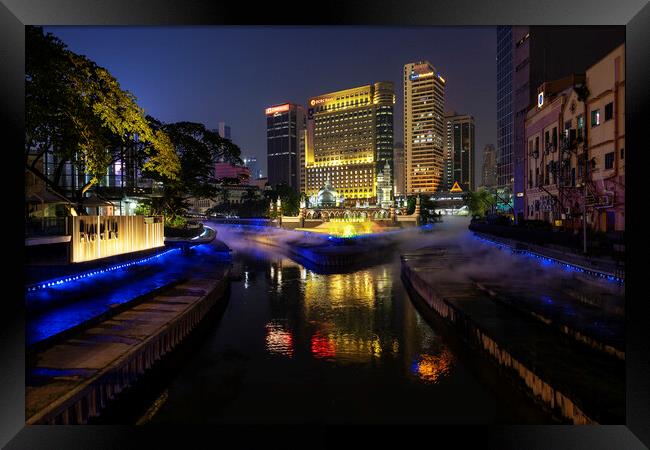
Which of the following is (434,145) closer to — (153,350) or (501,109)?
(501,109)

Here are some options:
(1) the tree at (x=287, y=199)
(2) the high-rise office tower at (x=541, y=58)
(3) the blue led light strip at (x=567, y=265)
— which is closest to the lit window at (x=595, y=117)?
(3) the blue led light strip at (x=567, y=265)

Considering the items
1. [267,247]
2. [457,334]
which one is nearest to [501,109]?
[267,247]

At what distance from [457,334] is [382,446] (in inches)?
338

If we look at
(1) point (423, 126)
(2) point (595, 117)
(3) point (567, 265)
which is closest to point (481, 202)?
(2) point (595, 117)

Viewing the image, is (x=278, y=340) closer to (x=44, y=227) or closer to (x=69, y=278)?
(x=69, y=278)

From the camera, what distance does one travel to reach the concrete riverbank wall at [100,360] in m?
7.09

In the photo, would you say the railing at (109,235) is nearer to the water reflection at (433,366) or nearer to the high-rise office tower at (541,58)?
the water reflection at (433,366)

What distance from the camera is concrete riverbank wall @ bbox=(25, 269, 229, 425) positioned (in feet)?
23.3

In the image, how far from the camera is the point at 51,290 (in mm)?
12172

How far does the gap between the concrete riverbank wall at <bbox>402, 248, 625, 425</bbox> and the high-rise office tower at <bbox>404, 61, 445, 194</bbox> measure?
499ft

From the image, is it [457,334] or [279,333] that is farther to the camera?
[279,333]

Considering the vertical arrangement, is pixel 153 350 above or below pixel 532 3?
below

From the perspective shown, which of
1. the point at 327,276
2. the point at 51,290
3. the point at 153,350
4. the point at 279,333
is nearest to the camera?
the point at 153,350
